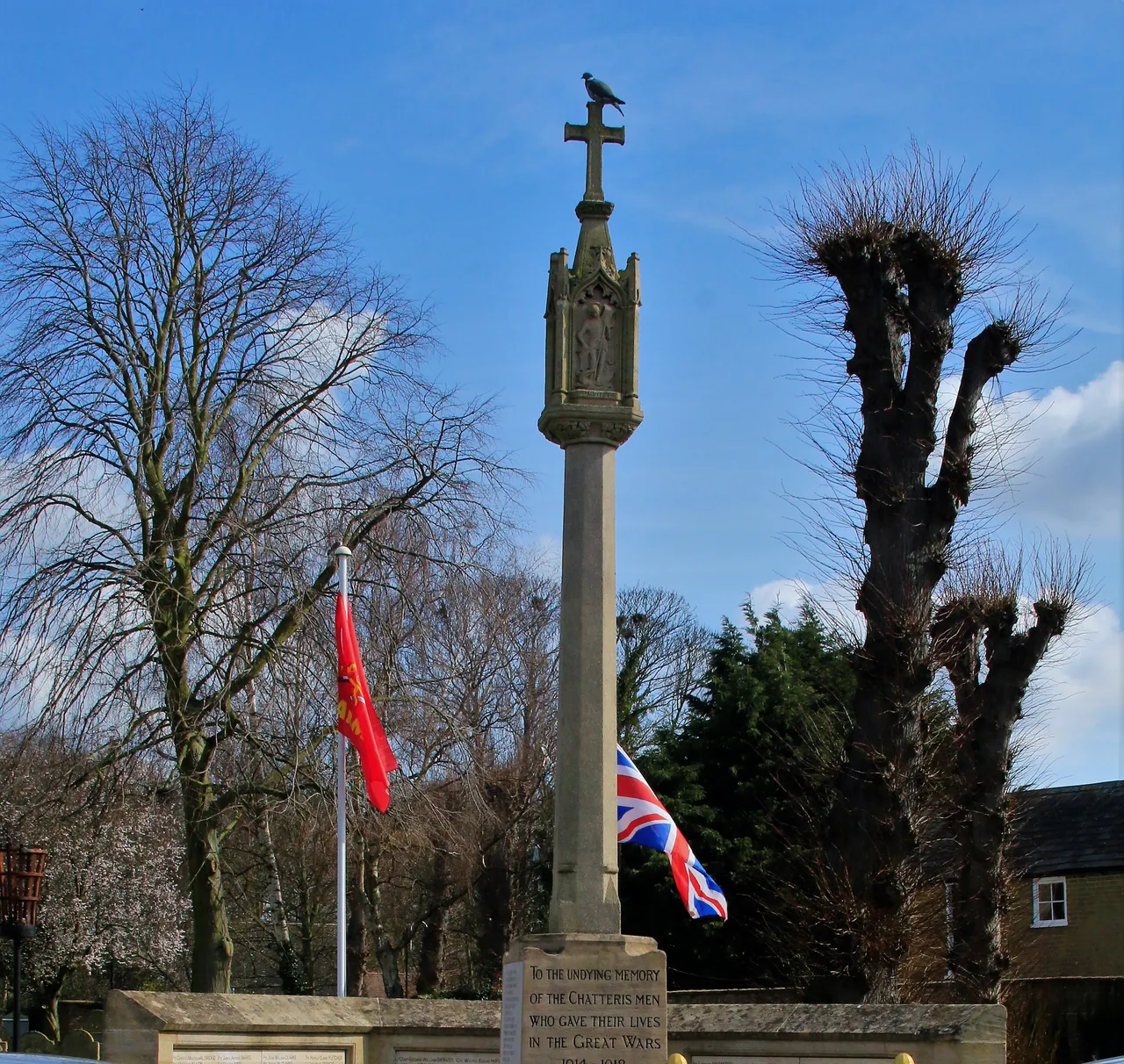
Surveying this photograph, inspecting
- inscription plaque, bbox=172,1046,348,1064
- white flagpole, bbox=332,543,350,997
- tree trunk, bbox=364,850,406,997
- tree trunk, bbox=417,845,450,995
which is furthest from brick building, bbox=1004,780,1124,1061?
inscription plaque, bbox=172,1046,348,1064

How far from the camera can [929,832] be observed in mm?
18750

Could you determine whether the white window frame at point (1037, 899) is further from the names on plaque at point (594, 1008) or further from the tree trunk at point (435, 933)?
the names on plaque at point (594, 1008)

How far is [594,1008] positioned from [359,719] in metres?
5.95

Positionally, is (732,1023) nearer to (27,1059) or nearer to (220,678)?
(27,1059)

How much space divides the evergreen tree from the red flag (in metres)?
9.03

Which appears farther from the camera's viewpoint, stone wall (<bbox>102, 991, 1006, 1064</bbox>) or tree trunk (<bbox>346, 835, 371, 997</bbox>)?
tree trunk (<bbox>346, 835, 371, 997</bbox>)

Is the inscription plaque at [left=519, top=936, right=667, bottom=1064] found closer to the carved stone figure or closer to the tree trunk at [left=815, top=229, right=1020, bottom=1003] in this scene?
the carved stone figure

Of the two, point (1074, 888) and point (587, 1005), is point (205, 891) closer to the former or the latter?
point (587, 1005)

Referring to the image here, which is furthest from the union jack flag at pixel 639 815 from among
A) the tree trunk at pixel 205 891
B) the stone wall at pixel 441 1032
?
the tree trunk at pixel 205 891

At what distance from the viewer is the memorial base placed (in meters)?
10.4

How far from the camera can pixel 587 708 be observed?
11.2 m

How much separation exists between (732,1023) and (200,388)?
14.1 meters

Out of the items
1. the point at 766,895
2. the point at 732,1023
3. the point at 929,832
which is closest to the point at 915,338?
the point at 929,832

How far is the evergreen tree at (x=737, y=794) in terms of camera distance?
25016 mm
